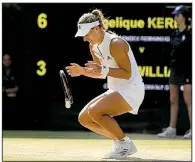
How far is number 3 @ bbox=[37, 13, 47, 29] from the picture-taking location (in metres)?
9.87

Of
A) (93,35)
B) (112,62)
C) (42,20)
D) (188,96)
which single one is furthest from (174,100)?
(93,35)

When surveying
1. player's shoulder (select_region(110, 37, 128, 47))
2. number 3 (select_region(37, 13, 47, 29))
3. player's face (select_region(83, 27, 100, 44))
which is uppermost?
number 3 (select_region(37, 13, 47, 29))

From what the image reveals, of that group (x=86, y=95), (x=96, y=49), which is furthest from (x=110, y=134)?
(x=86, y=95)

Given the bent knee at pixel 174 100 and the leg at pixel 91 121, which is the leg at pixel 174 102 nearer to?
the bent knee at pixel 174 100

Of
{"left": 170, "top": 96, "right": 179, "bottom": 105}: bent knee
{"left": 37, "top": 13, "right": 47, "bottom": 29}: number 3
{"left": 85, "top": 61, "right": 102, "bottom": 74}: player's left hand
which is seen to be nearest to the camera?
{"left": 85, "top": 61, "right": 102, "bottom": 74}: player's left hand

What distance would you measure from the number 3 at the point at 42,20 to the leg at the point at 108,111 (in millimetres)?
3137

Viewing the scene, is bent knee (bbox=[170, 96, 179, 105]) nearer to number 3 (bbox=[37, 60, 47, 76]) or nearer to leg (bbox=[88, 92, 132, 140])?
number 3 (bbox=[37, 60, 47, 76])

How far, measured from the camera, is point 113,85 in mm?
7086

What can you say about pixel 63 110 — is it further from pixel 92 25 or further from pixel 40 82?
pixel 92 25

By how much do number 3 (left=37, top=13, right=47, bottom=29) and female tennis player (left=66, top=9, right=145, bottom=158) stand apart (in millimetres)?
2807

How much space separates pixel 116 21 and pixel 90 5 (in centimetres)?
44

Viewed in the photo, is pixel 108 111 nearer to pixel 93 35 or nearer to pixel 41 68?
pixel 93 35

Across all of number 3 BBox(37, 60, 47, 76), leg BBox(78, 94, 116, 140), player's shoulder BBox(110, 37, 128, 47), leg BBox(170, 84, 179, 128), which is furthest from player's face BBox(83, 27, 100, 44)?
number 3 BBox(37, 60, 47, 76)

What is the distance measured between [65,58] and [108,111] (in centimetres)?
296
